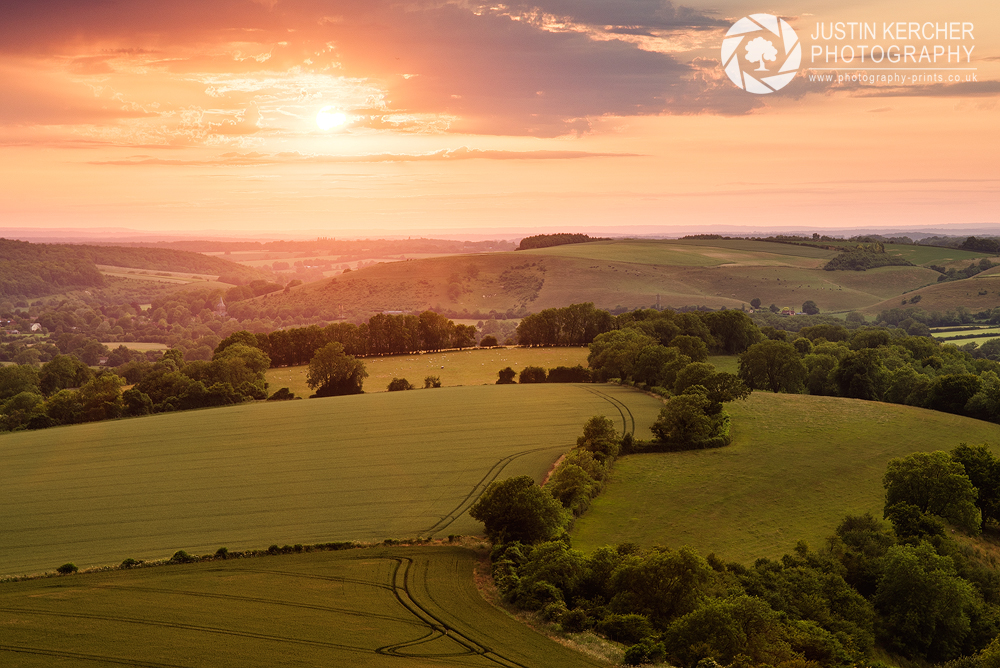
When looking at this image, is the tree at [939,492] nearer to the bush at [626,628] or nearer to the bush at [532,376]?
the bush at [626,628]

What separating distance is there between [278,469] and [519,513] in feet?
87.5

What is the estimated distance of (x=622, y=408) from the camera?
76875 millimetres

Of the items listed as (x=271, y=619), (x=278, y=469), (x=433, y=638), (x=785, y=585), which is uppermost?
(x=271, y=619)

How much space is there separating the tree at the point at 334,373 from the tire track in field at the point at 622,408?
33.7 m

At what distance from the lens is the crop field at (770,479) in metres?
44.8

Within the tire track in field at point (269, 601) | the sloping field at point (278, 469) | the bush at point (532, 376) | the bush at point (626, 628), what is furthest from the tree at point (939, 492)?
the bush at point (532, 376)

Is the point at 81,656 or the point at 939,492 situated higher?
the point at 81,656

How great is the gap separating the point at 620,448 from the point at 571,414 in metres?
13.8

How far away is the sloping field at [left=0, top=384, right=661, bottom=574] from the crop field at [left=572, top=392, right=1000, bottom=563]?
8.35 meters

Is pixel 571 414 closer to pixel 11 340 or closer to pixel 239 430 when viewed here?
pixel 239 430

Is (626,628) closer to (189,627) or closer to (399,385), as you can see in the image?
(189,627)

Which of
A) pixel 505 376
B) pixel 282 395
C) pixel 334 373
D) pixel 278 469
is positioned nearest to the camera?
pixel 278 469

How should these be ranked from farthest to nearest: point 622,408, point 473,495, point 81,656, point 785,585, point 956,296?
point 956,296 < point 622,408 < point 473,495 < point 785,585 < point 81,656

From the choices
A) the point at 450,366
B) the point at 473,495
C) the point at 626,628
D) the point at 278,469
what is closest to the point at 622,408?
the point at 473,495
